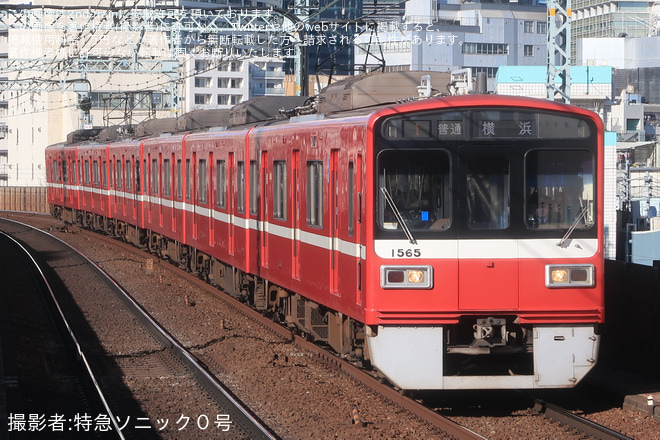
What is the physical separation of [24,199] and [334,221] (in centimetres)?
4104

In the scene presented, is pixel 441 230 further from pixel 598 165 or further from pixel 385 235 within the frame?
pixel 598 165

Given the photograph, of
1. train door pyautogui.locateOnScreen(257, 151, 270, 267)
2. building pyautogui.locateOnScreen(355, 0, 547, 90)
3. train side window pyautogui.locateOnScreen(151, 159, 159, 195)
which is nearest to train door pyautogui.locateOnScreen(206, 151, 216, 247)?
train door pyautogui.locateOnScreen(257, 151, 270, 267)

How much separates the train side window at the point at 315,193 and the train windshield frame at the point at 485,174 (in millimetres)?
1705

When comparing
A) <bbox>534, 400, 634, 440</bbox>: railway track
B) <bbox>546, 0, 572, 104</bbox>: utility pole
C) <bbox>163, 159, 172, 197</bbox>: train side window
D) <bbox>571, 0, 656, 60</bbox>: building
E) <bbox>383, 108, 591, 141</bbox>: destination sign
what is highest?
<bbox>571, 0, 656, 60</bbox>: building

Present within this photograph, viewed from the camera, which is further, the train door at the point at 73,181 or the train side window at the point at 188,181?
the train door at the point at 73,181

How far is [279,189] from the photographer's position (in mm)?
11180

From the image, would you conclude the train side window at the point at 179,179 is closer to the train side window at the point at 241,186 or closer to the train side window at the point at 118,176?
the train side window at the point at 241,186

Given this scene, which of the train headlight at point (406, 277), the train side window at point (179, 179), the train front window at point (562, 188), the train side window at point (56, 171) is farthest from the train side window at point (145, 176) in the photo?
the train front window at point (562, 188)

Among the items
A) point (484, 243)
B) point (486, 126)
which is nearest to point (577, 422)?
point (484, 243)

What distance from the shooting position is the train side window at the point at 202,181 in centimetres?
1558

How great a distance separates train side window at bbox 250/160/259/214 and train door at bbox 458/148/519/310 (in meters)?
4.60

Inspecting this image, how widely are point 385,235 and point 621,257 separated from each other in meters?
8.68

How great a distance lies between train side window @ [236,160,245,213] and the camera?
13.0 metres

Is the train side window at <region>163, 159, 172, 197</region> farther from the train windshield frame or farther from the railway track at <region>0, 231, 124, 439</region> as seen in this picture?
the train windshield frame
